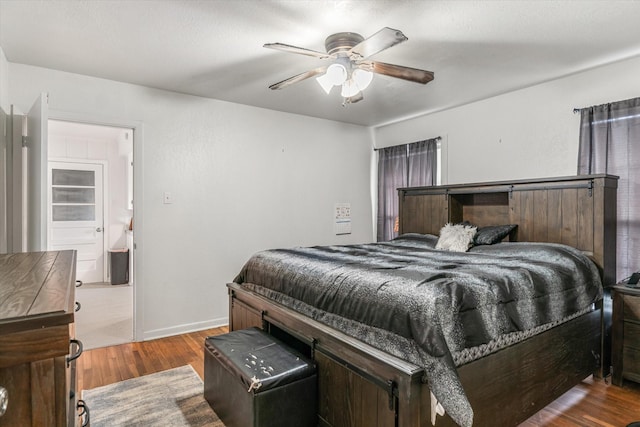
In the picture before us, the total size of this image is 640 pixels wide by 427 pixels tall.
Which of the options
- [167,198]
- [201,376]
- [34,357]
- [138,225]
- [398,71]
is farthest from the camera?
[167,198]

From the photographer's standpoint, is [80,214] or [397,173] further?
[80,214]

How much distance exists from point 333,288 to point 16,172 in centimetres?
279

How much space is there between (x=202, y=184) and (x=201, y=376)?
1.96 meters

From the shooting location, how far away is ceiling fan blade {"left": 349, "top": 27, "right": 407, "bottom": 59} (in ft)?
6.27

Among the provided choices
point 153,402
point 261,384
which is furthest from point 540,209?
point 153,402

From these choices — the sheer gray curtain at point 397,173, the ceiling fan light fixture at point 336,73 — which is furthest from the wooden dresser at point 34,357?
the sheer gray curtain at point 397,173

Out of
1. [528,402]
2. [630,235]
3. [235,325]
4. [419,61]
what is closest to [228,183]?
[235,325]

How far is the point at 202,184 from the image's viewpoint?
3.88m

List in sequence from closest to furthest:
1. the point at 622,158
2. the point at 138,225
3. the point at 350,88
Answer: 1. the point at 350,88
2. the point at 622,158
3. the point at 138,225

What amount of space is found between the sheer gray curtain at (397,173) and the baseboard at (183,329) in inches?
97.1

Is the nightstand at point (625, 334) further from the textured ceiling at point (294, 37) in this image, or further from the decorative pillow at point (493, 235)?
the textured ceiling at point (294, 37)

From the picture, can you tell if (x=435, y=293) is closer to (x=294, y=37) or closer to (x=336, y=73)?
(x=336, y=73)

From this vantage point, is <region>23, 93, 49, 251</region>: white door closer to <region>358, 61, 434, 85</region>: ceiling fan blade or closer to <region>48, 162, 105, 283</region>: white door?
<region>358, 61, 434, 85</region>: ceiling fan blade

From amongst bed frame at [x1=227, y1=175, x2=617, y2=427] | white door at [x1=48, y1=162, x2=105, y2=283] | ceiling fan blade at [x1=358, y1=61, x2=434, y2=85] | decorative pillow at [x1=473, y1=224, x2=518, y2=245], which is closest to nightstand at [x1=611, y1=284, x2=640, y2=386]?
bed frame at [x1=227, y1=175, x2=617, y2=427]
